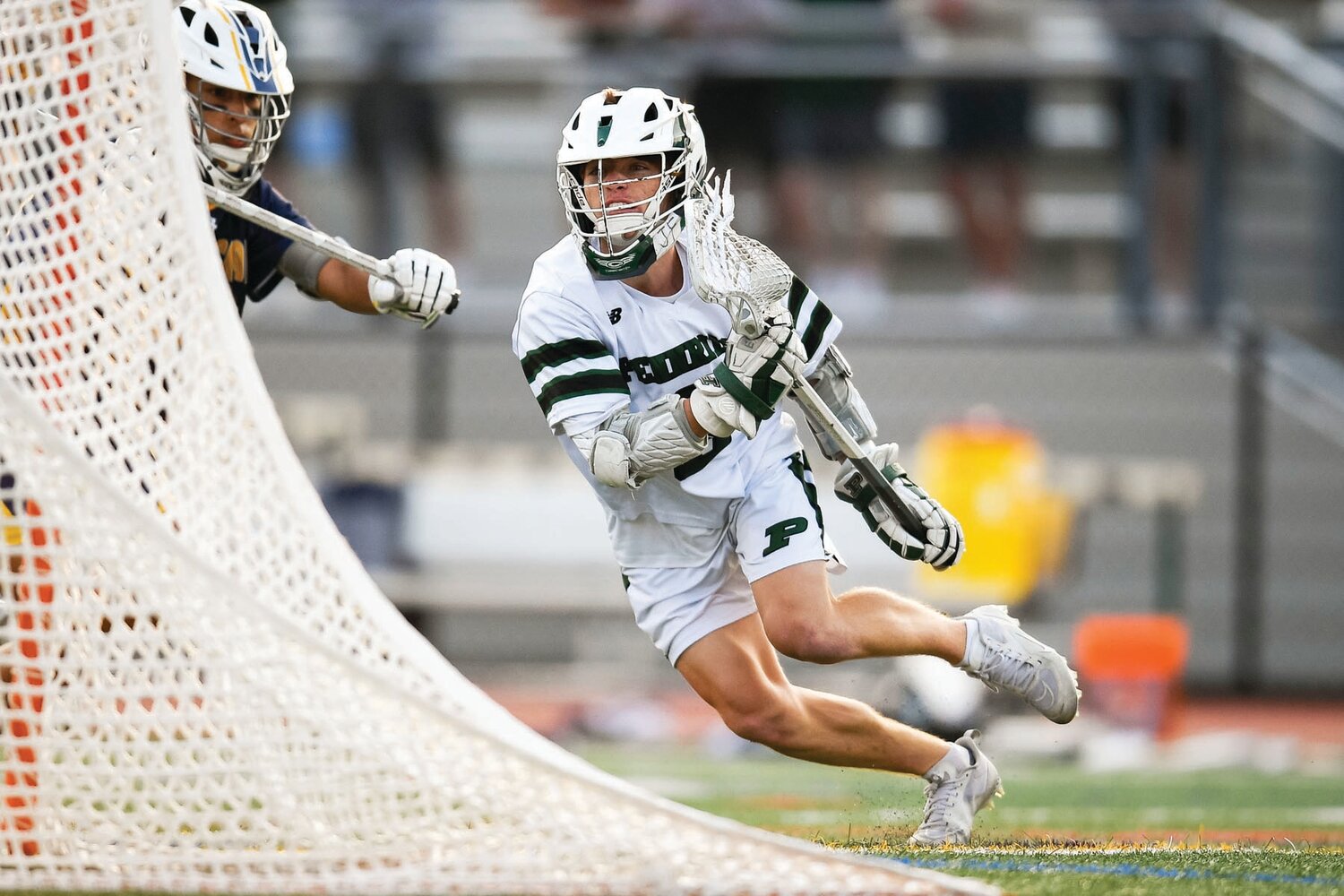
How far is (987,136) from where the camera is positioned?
10.3m

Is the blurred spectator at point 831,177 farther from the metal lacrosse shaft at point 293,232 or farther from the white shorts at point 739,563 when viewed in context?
the metal lacrosse shaft at point 293,232

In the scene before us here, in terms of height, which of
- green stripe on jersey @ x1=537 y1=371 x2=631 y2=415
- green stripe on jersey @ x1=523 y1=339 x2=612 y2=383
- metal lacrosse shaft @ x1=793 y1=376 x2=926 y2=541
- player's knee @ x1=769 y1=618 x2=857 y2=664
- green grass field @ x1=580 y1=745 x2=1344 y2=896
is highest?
green stripe on jersey @ x1=523 y1=339 x2=612 y2=383

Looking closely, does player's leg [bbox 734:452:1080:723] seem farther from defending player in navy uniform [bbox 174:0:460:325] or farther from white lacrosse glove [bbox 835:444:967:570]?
defending player in navy uniform [bbox 174:0:460:325]

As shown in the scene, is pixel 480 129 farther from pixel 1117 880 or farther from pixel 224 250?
pixel 1117 880

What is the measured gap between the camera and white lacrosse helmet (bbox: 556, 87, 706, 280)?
4.06m

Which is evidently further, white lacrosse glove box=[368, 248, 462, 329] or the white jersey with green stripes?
white lacrosse glove box=[368, 248, 462, 329]

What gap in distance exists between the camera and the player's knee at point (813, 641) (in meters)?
4.05

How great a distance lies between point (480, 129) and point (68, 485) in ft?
26.1

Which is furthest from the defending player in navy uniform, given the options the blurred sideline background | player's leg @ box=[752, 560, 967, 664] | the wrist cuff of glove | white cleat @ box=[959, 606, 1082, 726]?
the blurred sideline background

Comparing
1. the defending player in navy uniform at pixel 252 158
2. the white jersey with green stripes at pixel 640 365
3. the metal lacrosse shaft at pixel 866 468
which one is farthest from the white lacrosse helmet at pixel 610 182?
the metal lacrosse shaft at pixel 866 468

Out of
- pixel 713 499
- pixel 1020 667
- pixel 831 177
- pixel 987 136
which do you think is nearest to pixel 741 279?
pixel 713 499

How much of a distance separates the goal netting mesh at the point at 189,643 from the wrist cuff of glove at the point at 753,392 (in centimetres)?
80

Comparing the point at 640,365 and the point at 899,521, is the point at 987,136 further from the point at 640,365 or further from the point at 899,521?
the point at 640,365

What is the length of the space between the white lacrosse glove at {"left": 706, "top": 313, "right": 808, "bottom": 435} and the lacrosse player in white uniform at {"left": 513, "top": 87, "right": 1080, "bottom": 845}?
0.45ft
